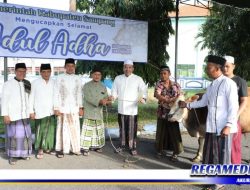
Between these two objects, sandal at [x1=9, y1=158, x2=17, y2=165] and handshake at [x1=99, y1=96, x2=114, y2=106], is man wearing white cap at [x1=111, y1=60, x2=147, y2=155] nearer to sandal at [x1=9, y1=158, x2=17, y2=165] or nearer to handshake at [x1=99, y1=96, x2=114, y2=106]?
handshake at [x1=99, y1=96, x2=114, y2=106]

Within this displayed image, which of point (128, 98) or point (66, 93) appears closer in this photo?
point (66, 93)

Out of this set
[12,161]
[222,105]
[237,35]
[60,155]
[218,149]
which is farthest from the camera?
[237,35]

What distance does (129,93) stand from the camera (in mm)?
7328

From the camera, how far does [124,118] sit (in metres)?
7.40

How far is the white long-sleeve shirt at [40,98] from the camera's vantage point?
6.96m

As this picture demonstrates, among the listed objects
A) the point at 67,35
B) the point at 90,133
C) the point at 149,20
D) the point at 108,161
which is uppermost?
the point at 149,20

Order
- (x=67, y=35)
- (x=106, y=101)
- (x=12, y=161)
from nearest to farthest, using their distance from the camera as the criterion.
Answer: (x=12, y=161)
(x=106, y=101)
(x=67, y=35)

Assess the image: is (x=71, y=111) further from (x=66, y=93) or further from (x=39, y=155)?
(x=39, y=155)

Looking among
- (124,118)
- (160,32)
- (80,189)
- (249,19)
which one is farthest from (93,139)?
(249,19)

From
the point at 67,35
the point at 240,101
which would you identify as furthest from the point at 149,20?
the point at 240,101

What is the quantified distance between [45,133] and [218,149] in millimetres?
3413

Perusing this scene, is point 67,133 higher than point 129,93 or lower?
lower

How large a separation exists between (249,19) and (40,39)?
22.8ft

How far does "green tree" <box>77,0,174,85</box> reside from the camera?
35.3 ft
